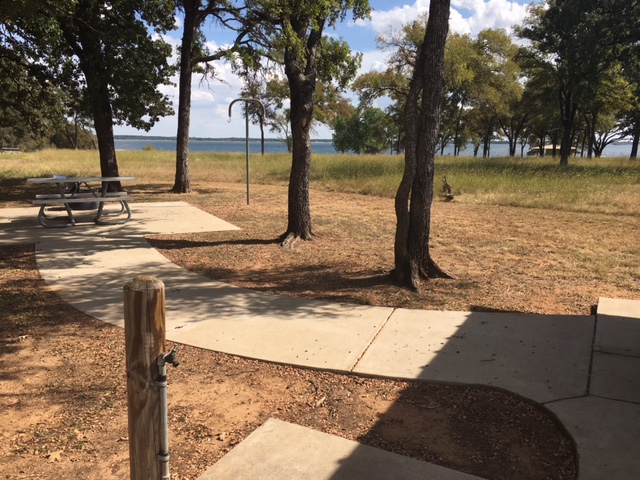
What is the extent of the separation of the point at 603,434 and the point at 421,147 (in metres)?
3.75

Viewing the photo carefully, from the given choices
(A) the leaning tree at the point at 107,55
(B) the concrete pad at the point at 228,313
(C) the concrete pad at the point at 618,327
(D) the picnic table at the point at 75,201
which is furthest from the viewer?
(A) the leaning tree at the point at 107,55

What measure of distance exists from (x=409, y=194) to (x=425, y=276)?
108 centimetres

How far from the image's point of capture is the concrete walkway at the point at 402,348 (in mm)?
2705

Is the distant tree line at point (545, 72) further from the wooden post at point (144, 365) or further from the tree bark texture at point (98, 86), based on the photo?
the wooden post at point (144, 365)

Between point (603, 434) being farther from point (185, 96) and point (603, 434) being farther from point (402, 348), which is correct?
point (185, 96)

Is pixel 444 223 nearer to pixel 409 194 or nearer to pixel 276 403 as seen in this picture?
pixel 409 194

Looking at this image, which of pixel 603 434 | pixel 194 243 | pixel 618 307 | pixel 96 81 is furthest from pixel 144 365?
pixel 96 81

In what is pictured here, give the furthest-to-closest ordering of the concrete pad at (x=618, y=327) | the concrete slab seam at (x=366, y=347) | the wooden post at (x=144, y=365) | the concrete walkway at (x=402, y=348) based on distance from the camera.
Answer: the concrete pad at (x=618, y=327) < the concrete slab seam at (x=366, y=347) < the concrete walkway at (x=402, y=348) < the wooden post at (x=144, y=365)

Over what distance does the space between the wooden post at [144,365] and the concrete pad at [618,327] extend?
3.56 meters

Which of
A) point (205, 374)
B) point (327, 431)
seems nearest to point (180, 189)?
point (205, 374)

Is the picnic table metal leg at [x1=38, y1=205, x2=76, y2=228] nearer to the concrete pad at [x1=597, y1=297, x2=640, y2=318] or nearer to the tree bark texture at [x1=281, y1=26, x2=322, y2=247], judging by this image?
the tree bark texture at [x1=281, y1=26, x2=322, y2=247]

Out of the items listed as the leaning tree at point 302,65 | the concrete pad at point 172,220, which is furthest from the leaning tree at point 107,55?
the leaning tree at point 302,65

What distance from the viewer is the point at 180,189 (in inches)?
623

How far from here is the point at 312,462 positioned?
264cm
